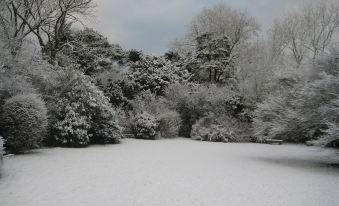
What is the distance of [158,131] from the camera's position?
1745 cm

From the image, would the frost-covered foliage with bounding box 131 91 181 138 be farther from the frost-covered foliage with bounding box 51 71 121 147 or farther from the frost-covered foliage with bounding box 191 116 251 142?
the frost-covered foliage with bounding box 51 71 121 147

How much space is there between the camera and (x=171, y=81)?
23297mm

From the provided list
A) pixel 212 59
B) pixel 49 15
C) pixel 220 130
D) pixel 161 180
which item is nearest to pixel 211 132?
pixel 220 130

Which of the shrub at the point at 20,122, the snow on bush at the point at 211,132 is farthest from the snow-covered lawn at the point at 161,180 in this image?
the snow on bush at the point at 211,132

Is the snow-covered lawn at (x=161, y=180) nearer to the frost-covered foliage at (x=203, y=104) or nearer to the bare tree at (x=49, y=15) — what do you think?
the frost-covered foliage at (x=203, y=104)

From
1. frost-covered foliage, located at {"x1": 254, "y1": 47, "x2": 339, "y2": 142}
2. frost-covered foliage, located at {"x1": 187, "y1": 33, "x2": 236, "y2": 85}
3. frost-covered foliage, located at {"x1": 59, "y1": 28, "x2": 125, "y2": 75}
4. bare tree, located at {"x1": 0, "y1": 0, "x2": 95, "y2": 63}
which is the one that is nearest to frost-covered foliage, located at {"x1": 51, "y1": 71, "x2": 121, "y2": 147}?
frost-covered foliage, located at {"x1": 254, "y1": 47, "x2": 339, "y2": 142}

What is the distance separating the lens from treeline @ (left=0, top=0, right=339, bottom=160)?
10.3 metres

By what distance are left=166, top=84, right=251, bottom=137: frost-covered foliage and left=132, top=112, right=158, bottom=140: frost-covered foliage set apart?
2.81m

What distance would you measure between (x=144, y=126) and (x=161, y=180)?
9.34m

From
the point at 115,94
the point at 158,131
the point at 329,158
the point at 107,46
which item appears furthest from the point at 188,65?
the point at 329,158

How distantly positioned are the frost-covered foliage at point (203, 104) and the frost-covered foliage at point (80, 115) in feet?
19.6

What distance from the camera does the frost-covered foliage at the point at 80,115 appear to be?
41.4ft

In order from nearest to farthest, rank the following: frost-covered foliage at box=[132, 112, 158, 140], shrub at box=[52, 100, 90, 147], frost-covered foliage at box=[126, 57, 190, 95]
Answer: shrub at box=[52, 100, 90, 147]
frost-covered foliage at box=[132, 112, 158, 140]
frost-covered foliage at box=[126, 57, 190, 95]

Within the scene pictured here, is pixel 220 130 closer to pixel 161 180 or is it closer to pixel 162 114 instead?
pixel 162 114
